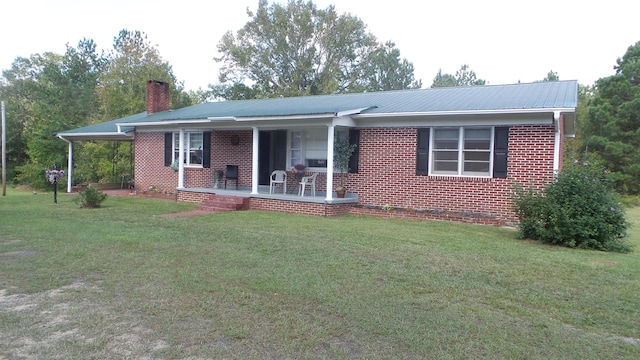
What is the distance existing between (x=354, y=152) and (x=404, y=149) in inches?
54.0

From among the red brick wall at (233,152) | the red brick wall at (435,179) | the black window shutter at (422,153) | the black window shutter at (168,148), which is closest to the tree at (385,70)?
the black window shutter at (168,148)

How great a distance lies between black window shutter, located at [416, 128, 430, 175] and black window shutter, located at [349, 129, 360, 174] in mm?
1631

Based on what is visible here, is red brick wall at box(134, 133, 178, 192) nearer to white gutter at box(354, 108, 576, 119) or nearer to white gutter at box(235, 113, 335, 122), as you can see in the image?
white gutter at box(235, 113, 335, 122)

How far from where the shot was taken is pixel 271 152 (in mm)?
15078

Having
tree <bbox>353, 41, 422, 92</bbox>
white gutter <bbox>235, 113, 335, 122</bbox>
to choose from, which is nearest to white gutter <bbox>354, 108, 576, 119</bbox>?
white gutter <bbox>235, 113, 335, 122</bbox>

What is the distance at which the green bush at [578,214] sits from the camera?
8.12 meters

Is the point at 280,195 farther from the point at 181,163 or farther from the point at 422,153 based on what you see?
the point at 181,163

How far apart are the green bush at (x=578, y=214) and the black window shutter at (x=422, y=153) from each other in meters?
3.14

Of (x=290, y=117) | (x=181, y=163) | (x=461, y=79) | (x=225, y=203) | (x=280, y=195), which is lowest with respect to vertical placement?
(x=225, y=203)

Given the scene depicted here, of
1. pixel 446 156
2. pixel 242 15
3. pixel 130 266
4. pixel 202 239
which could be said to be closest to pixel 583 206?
pixel 446 156

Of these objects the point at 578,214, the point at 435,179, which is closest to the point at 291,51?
the point at 435,179

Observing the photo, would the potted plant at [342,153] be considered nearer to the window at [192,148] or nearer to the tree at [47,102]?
the window at [192,148]

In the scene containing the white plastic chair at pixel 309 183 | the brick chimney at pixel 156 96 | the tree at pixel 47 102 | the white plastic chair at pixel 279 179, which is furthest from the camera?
the tree at pixel 47 102

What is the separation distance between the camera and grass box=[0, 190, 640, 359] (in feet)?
12.0
